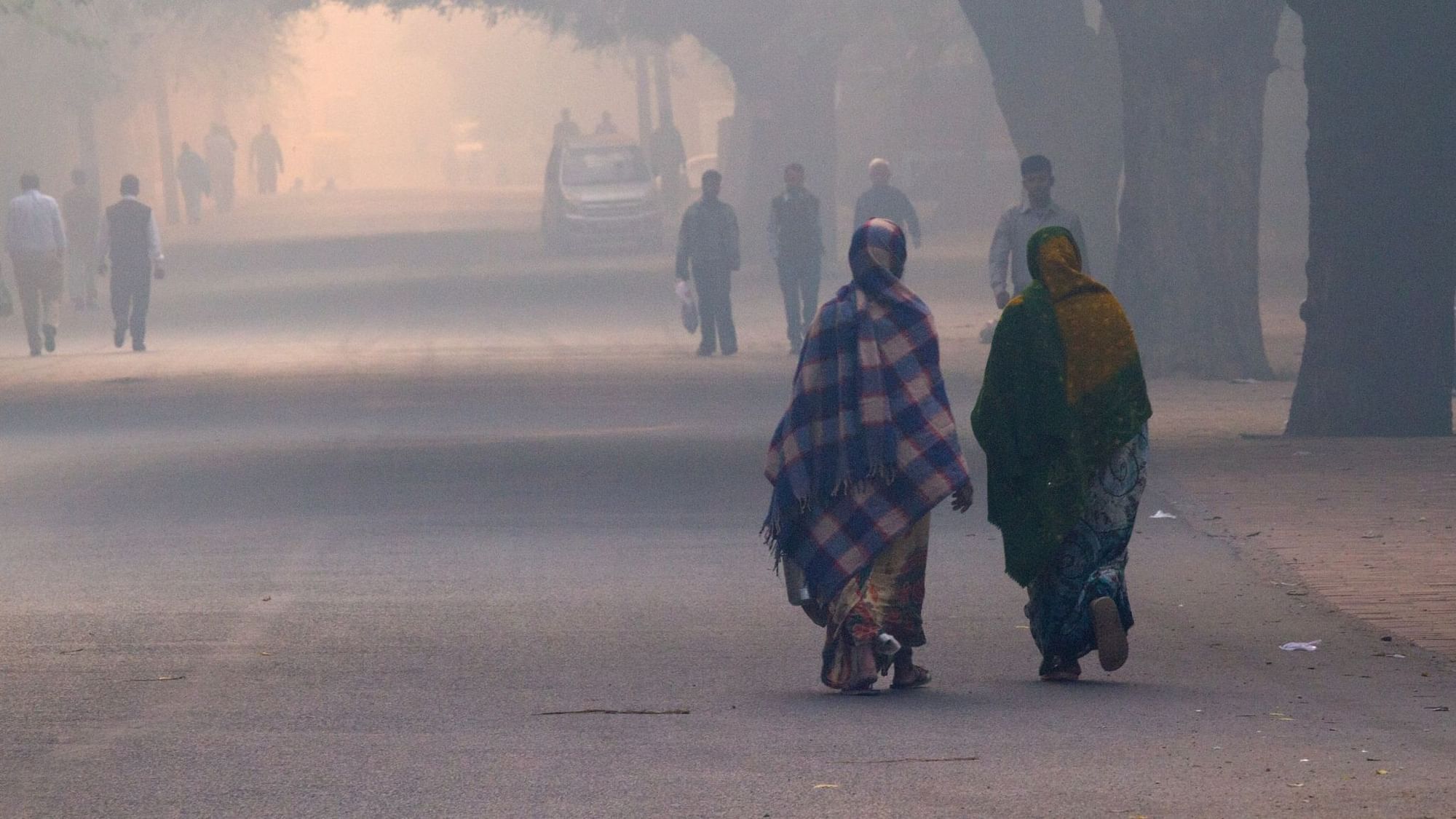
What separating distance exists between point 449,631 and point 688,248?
45.8 feet

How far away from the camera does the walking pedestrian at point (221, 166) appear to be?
2680 inches

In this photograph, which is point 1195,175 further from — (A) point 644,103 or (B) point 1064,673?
(A) point 644,103

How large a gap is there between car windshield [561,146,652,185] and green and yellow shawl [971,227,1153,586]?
37284mm

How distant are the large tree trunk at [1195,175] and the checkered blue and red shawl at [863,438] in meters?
11.7

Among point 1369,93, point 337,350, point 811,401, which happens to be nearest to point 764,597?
point 811,401

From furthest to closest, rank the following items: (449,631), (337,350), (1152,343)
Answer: (337,350)
(1152,343)
(449,631)

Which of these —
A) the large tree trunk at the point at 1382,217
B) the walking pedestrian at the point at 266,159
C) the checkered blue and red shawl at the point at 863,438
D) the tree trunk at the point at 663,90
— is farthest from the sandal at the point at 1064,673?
the walking pedestrian at the point at 266,159

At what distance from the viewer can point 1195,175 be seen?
18828mm

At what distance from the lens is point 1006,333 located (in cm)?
766

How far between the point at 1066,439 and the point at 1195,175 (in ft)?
38.8

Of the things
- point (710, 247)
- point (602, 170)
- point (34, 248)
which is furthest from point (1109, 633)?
point (602, 170)

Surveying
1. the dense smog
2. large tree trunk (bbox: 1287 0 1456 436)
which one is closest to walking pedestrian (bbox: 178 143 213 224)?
the dense smog

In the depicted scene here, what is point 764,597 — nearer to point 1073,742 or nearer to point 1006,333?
point 1006,333

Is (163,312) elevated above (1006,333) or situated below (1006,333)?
below
